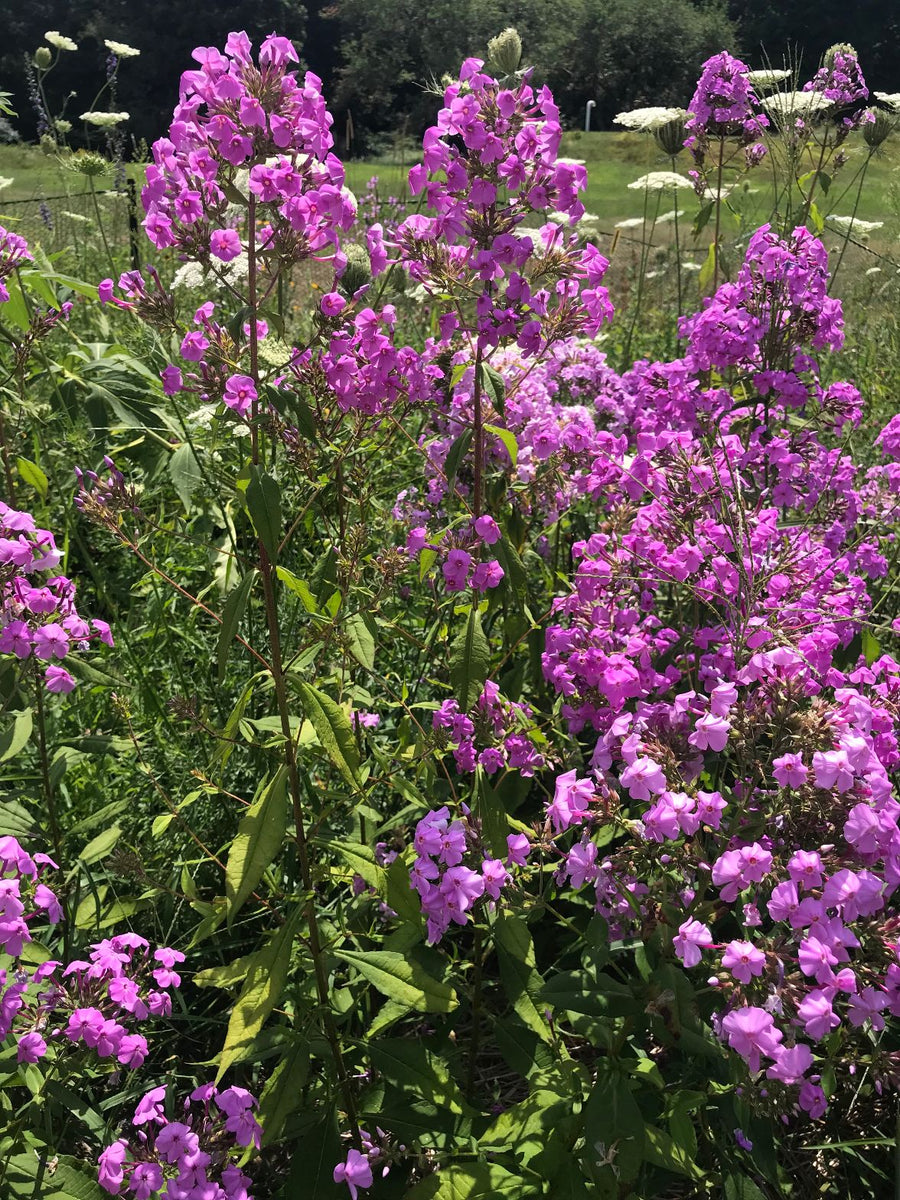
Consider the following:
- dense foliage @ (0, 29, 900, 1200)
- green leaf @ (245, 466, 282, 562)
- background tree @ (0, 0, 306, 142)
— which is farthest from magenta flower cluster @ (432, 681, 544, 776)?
background tree @ (0, 0, 306, 142)

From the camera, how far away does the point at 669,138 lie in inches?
176

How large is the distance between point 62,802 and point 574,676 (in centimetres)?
149

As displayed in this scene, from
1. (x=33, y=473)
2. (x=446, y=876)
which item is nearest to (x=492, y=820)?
(x=446, y=876)

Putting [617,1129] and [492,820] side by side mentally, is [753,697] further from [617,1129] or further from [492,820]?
[617,1129]

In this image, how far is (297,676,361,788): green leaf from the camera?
1.56 m

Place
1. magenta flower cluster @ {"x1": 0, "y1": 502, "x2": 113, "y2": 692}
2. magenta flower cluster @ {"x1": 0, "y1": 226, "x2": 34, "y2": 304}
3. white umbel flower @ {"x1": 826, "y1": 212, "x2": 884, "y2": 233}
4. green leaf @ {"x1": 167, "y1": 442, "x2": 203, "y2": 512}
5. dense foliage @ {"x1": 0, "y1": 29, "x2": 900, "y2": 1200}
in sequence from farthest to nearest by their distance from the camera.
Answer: white umbel flower @ {"x1": 826, "y1": 212, "x2": 884, "y2": 233} < green leaf @ {"x1": 167, "y1": 442, "x2": 203, "y2": 512} < magenta flower cluster @ {"x1": 0, "y1": 226, "x2": 34, "y2": 304} < magenta flower cluster @ {"x1": 0, "y1": 502, "x2": 113, "y2": 692} < dense foliage @ {"x1": 0, "y1": 29, "x2": 900, "y2": 1200}

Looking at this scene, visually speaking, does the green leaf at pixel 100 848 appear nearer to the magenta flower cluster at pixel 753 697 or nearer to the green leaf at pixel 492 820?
the green leaf at pixel 492 820

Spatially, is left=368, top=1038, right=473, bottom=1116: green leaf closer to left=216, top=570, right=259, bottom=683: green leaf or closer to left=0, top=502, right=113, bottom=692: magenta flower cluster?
left=216, top=570, right=259, bottom=683: green leaf

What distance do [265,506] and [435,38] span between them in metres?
45.3

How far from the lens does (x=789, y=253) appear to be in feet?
8.70

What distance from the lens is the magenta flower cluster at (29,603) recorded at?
1.75 m

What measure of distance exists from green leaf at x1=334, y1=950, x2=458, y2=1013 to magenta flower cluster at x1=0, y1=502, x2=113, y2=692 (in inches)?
30.9

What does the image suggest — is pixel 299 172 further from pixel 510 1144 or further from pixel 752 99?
pixel 752 99

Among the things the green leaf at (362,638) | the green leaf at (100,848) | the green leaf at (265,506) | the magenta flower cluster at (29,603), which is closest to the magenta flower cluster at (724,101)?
the green leaf at (362,638)
